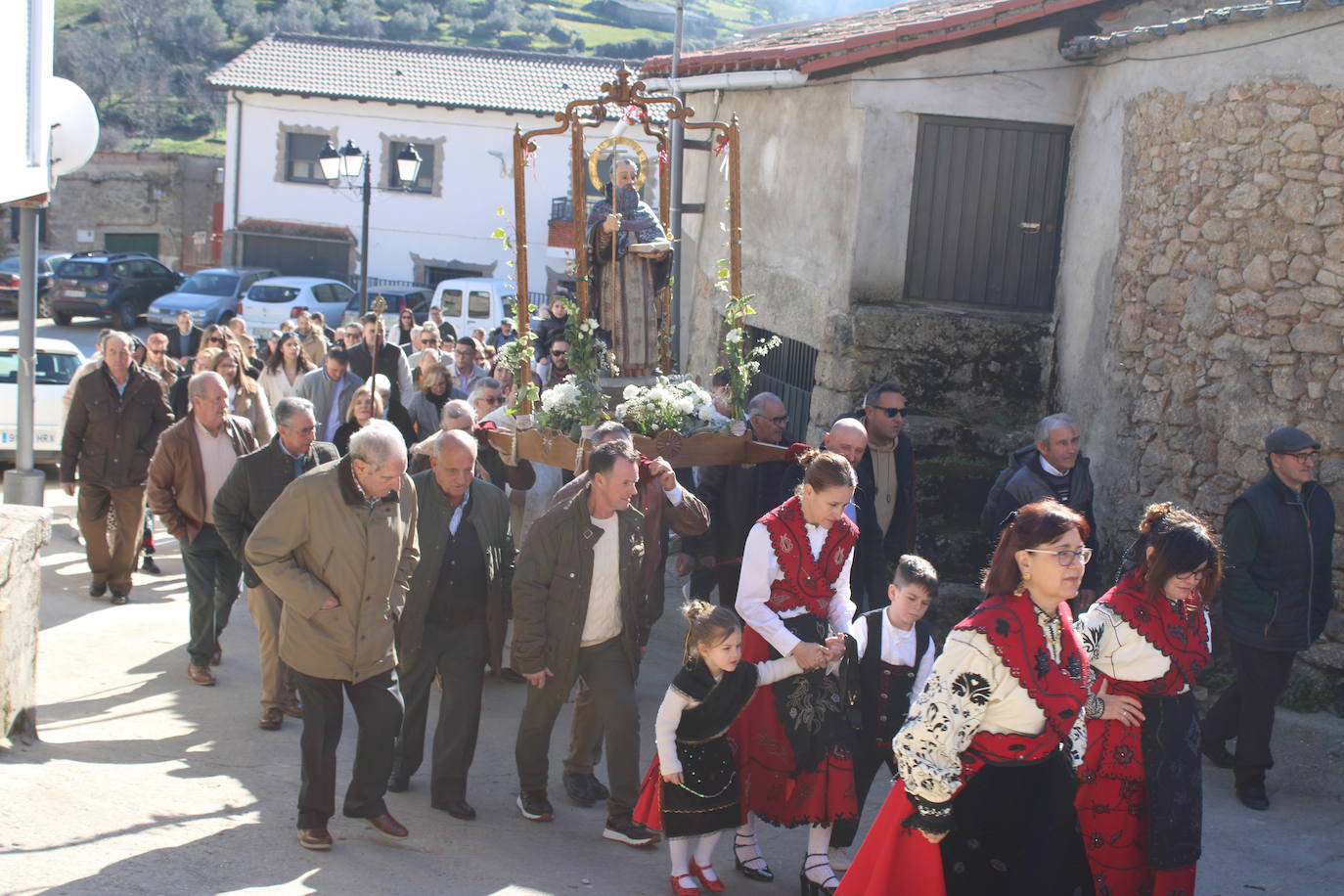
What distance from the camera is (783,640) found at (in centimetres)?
511

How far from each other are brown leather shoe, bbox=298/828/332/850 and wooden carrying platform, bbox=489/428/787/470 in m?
2.31

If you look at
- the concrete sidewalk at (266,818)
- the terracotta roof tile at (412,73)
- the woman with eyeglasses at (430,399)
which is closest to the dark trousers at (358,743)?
the concrete sidewalk at (266,818)

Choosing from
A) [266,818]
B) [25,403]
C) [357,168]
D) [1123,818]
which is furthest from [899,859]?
[357,168]

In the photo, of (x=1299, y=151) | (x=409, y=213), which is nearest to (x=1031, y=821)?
(x=1299, y=151)

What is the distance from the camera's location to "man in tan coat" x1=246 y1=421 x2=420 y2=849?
5.05 metres

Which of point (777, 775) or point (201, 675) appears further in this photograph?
point (201, 675)

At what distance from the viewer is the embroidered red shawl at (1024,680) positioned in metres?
4.00

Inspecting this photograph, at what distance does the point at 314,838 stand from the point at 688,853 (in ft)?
4.79

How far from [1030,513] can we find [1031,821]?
952 millimetres

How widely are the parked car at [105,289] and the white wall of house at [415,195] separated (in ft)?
13.8

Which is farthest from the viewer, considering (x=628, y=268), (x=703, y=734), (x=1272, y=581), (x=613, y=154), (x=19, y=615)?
(x=628, y=268)

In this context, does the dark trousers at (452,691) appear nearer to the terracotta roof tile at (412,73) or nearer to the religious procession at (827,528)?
the religious procession at (827,528)

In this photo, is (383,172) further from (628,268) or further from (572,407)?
(572,407)

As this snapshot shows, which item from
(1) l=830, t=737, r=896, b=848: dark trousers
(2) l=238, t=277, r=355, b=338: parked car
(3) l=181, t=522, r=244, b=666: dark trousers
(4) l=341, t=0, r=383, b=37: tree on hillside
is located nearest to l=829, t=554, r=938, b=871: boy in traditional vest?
(1) l=830, t=737, r=896, b=848: dark trousers
